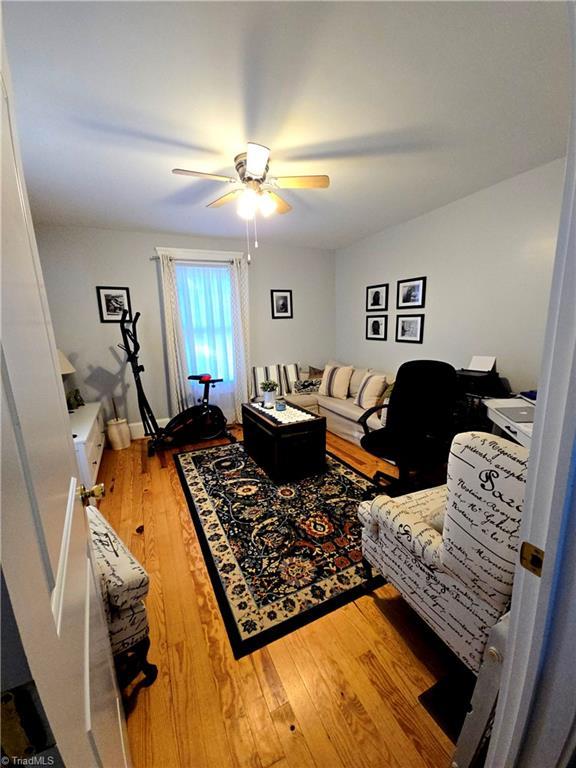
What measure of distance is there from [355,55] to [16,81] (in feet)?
4.95

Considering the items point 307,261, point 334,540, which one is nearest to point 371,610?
point 334,540

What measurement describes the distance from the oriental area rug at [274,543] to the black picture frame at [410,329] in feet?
5.64

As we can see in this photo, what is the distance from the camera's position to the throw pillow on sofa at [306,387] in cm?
422

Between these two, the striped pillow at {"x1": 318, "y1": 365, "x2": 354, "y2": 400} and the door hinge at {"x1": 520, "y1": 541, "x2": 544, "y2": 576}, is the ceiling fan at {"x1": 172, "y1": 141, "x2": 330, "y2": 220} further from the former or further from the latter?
the striped pillow at {"x1": 318, "y1": 365, "x2": 354, "y2": 400}

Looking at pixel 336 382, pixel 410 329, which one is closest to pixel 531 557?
pixel 410 329

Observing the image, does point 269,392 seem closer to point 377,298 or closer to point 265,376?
point 265,376

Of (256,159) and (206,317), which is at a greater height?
(256,159)

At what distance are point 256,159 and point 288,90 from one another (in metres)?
0.34

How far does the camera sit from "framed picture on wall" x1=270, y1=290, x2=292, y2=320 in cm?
434

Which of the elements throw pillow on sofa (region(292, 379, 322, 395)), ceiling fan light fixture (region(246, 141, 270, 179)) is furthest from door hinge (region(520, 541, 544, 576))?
throw pillow on sofa (region(292, 379, 322, 395))

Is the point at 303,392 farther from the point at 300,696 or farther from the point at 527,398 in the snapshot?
the point at 300,696

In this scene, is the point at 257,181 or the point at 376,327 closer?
the point at 257,181

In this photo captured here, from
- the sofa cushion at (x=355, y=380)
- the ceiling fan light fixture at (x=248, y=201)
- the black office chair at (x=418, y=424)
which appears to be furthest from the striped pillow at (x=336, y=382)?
the ceiling fan light fixture at (x=248, y=201)

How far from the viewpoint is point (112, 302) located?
352 centimetres
